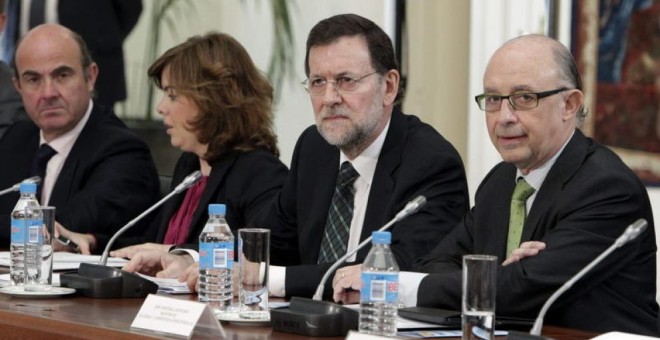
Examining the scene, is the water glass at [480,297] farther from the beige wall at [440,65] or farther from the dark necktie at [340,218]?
the beige wall at [440,65]

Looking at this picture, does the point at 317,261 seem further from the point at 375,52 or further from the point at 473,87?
the point at 473,87

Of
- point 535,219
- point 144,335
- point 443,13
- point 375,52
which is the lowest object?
point 144,335

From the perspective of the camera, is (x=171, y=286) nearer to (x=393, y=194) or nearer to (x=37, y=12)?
(x=393, y=194)

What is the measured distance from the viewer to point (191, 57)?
13.7 ft

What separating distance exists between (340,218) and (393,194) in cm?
19

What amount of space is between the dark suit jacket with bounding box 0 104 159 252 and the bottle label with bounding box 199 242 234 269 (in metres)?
1.44

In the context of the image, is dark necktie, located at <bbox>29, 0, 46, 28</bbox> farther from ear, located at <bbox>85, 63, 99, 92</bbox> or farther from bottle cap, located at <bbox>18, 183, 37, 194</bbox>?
bottle cap, located at <bbox>18, 183, 37, 194</bbox>

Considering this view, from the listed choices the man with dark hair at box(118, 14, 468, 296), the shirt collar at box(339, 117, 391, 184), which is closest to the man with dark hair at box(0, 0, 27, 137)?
the man with dark hair at box(118, 14, 468, 296)

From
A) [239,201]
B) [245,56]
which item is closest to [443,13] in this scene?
[245,56]

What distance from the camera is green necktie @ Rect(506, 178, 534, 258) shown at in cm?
310

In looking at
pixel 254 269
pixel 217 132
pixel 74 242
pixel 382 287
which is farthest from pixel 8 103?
pixel 382 287

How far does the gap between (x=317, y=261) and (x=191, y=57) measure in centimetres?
92

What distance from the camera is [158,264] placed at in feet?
11.6

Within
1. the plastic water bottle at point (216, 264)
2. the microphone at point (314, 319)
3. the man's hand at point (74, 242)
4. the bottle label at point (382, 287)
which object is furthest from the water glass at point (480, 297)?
the man's hand at point (74, 242)
